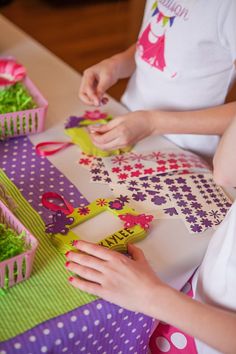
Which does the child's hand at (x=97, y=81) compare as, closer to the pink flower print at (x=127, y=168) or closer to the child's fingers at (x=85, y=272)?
the pink flower print at (x=127, y=168)

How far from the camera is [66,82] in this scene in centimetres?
118

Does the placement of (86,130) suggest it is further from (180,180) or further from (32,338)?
(32,338)

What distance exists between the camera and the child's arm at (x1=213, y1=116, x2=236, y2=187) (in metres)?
0.73

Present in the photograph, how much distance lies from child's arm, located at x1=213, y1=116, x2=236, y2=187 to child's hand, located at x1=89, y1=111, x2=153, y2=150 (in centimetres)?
24

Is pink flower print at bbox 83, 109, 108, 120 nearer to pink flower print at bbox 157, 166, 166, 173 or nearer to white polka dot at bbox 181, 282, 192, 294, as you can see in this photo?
pink flower print at bbox 157, 166, 166, 173

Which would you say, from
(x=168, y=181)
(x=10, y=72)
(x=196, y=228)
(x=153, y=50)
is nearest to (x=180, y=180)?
(x=168, y=181)

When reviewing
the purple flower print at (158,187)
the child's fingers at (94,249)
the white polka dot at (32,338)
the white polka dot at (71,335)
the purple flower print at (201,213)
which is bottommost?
the white polka dot at (71,335)

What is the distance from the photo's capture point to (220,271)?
747mm

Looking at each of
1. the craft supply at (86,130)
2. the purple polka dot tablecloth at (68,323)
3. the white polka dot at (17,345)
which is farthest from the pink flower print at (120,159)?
the white polka dot at (17,345)

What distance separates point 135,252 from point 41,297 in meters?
0.16

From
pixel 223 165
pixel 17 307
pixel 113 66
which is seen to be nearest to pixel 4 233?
pixel 17 307

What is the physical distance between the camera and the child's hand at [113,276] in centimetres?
68

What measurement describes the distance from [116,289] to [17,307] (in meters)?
0.14

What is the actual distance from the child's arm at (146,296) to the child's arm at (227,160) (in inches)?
7.3
